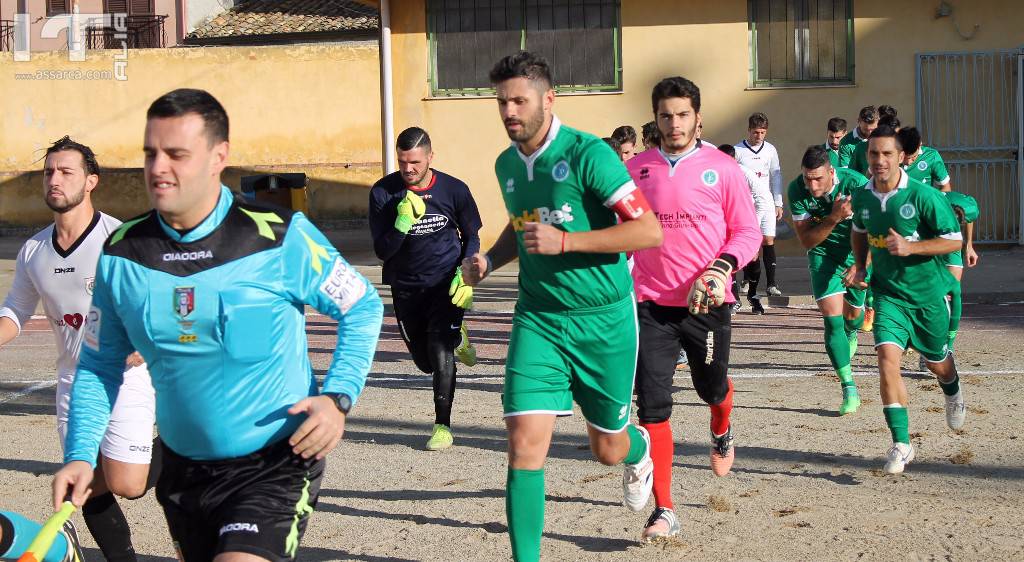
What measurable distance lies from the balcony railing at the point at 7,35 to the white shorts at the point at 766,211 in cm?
3624

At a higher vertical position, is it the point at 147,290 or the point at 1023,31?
the point at 1023,31

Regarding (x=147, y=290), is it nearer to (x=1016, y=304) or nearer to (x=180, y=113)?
(x=180, y=113)

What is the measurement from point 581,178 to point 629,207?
234 millimetres

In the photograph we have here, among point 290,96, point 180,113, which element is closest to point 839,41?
point 290,96

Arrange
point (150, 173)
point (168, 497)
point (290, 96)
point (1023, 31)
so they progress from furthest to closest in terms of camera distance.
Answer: point (290, 96) < point (1023, 31) < point (168, 497) < point (150, 173)

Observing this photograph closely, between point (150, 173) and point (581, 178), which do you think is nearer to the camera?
point (150, 173)

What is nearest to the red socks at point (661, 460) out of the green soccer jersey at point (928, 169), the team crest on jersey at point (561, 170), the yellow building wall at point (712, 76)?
the team crest on jersey at point (561, 170)

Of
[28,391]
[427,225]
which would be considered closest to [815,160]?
[427,225]

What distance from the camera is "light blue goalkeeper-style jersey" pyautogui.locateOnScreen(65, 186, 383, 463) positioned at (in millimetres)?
3643

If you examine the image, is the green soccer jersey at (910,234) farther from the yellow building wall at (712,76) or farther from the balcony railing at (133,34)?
the balcony railing at (133,34)

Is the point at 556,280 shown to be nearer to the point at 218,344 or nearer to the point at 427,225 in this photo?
the point at 218,344

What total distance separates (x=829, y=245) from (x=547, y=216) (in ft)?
15.8

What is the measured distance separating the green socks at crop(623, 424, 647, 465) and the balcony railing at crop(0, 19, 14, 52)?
139ft

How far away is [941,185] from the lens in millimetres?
11086
